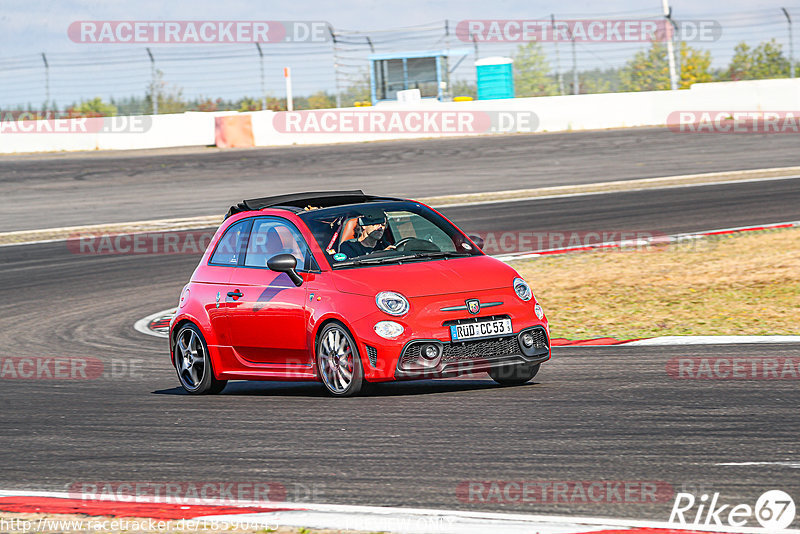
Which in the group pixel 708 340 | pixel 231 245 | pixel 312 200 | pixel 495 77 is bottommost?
pixel 708 340

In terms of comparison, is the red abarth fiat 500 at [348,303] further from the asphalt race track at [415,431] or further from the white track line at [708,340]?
the white track line at [708,340]

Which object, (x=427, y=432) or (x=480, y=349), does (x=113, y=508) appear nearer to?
(x=427, y=432)

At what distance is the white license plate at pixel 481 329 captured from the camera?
26.8ft

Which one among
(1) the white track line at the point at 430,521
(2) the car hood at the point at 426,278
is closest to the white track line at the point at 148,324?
(2) the car hood at the point at 426,278

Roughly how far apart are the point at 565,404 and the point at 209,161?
29.8 metres

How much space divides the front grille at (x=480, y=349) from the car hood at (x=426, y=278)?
15.2 inches

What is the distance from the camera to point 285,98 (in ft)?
153

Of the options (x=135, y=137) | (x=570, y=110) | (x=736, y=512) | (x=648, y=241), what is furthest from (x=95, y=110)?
(x=736, y=512)

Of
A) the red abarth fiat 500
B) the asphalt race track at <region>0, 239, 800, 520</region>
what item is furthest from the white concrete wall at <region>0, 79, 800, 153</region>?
the asphalt race track at <region>0, 239, 800, 520</region>

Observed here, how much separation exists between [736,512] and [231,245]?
18.5ft

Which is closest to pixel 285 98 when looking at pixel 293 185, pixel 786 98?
pixel 293 185

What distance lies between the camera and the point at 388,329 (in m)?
8.11

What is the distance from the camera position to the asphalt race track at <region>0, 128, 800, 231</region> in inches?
1150

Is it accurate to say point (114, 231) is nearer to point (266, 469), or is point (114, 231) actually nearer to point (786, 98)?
point (266, 469)
